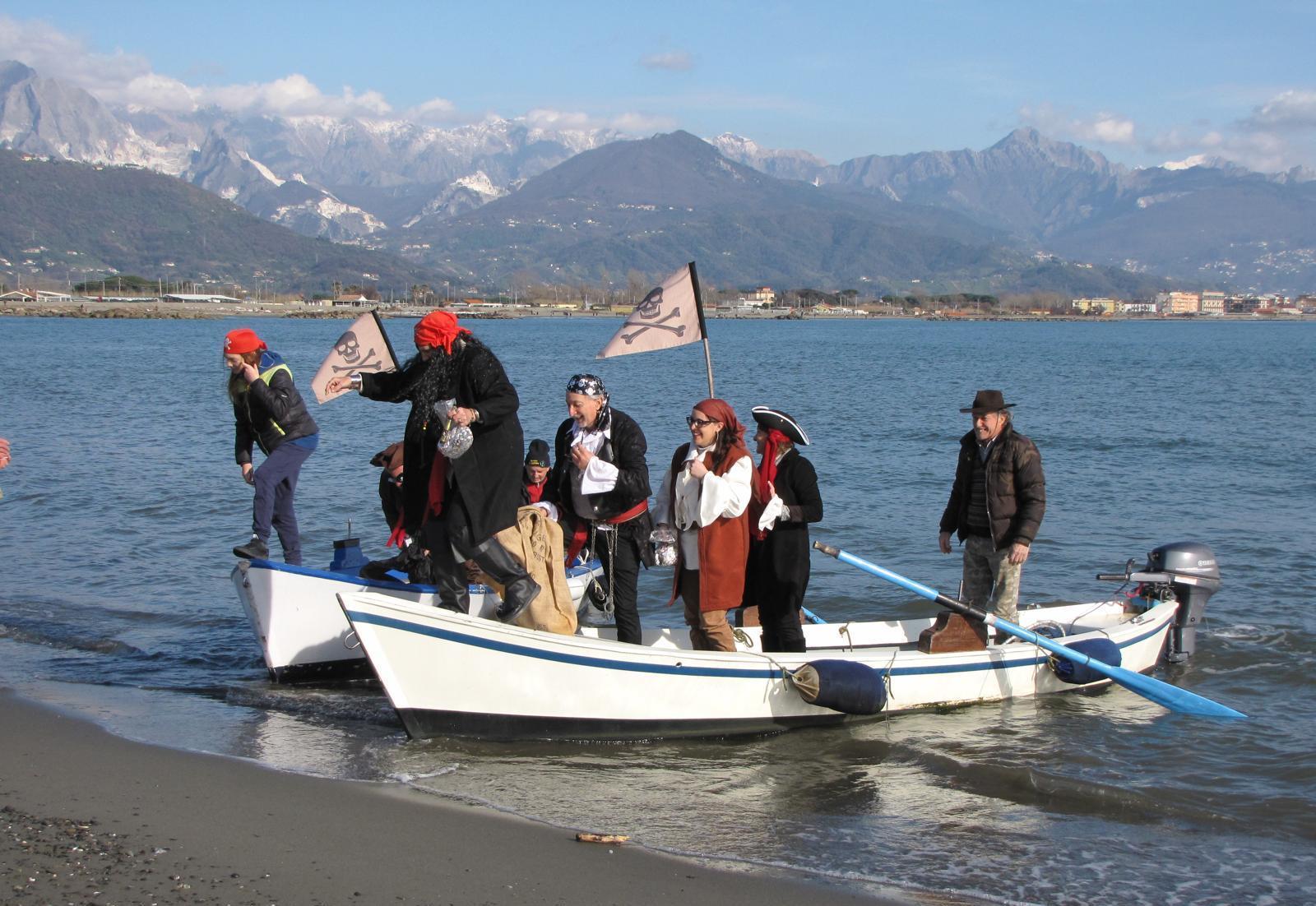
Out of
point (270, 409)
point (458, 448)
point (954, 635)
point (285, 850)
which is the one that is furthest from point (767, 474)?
point (270, 409)

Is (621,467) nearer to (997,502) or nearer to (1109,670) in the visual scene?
(997,502)

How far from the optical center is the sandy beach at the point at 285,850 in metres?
5.50

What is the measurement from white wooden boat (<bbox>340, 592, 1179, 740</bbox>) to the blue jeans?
88.5 inches

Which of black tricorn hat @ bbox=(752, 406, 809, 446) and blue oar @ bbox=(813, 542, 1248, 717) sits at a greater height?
black tricorn hat @ bbox=(752, 406, 809, 446)

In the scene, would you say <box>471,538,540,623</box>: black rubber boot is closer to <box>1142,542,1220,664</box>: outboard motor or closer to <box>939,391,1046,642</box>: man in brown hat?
<box>939,391,1046,642</box>: man in brown hat

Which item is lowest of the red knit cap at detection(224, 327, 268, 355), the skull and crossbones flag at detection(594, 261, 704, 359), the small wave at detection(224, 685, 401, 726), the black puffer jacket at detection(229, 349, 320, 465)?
the small wave at detection(224, 685, 401, 726)

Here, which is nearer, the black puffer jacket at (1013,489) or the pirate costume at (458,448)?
the pirate costume at (458,448)

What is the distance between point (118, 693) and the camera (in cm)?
924

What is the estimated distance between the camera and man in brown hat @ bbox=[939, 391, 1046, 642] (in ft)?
29.1

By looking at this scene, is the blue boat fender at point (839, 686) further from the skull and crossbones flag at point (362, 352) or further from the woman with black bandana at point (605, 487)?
the skull and crossbones flag at point (362, 352)

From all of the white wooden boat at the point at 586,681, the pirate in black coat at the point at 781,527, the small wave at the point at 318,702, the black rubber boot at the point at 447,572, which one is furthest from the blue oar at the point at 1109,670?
the small wave at the point at 318,702

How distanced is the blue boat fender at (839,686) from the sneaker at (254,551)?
4.19m

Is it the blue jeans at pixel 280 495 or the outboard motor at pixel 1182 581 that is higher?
the blue jeans at pixel 280 495

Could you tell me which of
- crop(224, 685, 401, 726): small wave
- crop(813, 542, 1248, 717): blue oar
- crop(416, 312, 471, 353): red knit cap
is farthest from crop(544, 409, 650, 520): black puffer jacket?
crop(224, 685, 401, 726): small wave
